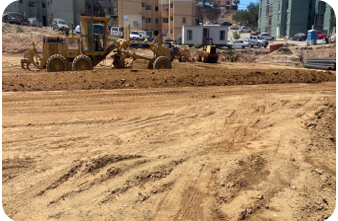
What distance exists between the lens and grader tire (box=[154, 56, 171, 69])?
16.3 metres

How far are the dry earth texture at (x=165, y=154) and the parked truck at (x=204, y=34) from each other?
3453 cm

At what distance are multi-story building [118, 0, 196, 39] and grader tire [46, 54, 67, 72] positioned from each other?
40051 millimetres

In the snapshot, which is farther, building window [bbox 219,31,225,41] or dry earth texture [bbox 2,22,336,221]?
building window [bbox 219,31,225,41]

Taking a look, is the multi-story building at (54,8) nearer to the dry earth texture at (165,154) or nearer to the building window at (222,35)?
the building window at (222,35)

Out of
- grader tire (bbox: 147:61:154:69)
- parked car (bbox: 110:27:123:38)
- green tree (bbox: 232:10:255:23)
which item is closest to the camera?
grader tire (bbox: 147:61:154:69)

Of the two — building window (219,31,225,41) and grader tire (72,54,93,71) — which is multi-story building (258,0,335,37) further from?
grader tire (72,54,93,71)

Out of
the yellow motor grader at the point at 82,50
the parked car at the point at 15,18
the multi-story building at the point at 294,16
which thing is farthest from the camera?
the multi-story building at the point at 294,16

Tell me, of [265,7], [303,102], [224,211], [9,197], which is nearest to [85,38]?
[303,102]

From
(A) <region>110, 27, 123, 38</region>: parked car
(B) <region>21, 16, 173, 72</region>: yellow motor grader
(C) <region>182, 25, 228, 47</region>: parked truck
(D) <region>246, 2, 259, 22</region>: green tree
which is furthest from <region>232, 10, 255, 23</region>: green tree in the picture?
(B) <region>21, 16, 173, 72</region>: yellow motor grader

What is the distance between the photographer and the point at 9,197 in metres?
4.86

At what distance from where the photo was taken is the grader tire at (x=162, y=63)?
642 inches

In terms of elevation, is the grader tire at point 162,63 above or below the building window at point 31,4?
below

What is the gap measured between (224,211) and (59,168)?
2.89m

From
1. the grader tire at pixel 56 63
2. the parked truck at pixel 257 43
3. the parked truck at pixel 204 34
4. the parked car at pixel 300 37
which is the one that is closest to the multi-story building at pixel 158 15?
the parked truck at pixel 204 34
